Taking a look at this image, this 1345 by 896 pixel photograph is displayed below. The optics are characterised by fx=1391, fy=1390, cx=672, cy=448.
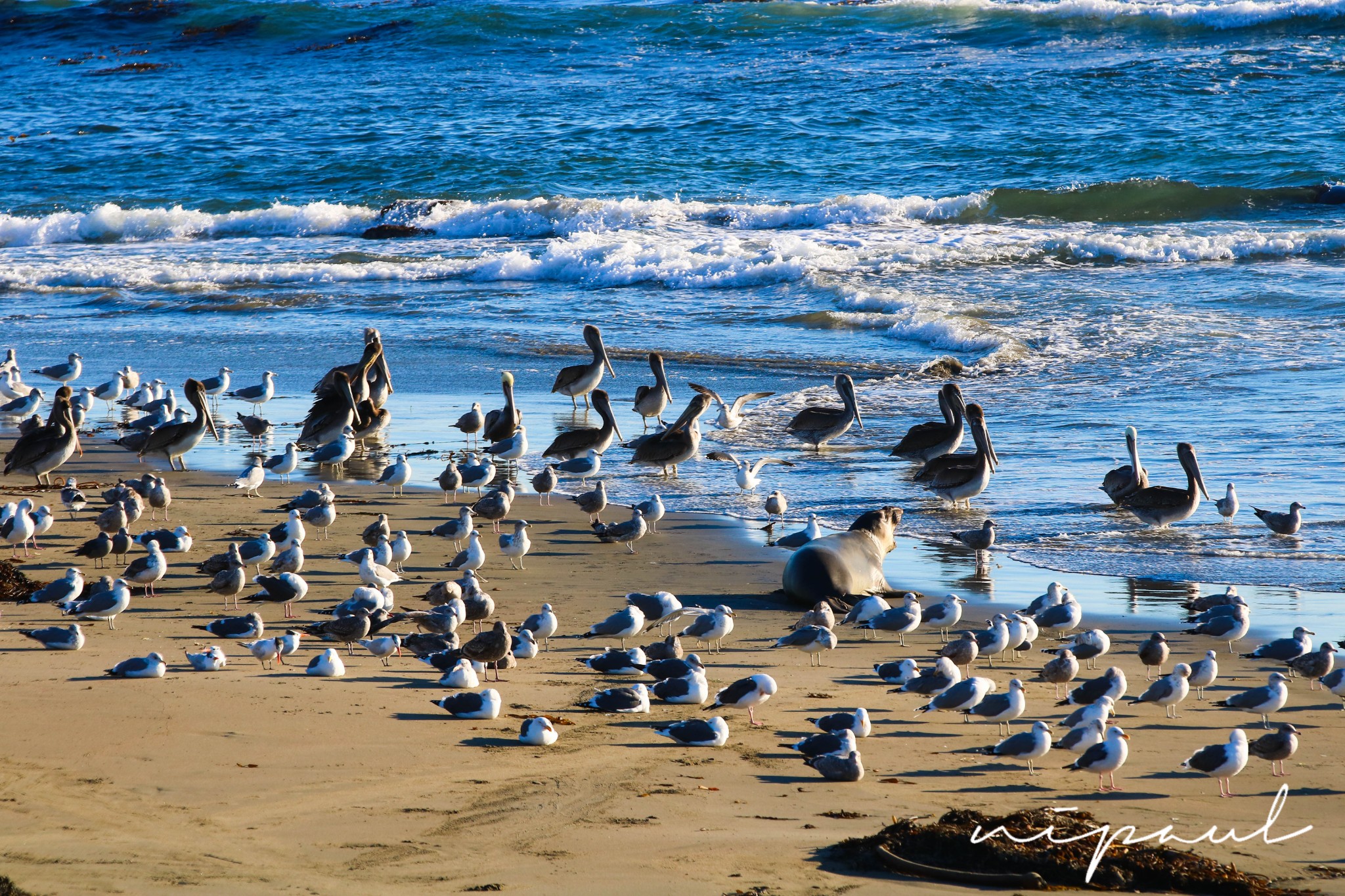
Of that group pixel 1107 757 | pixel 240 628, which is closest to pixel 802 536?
pixel 240 628

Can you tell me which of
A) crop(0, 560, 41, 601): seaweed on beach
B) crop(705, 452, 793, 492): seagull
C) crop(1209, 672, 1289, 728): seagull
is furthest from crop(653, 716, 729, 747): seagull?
crop(705, 452, 793, 492): seagull

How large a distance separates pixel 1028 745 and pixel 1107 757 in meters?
0.41

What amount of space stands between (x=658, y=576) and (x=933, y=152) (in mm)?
25476

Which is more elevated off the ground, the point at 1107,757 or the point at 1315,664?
the point at 1107,757

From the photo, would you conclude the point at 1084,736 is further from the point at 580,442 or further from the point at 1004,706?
the point at 580,442

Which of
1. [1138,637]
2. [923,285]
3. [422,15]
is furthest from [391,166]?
[1138,637]

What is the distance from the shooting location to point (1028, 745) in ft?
22.5

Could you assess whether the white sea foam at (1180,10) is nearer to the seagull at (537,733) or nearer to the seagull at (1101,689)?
the seagull at (1101,689)

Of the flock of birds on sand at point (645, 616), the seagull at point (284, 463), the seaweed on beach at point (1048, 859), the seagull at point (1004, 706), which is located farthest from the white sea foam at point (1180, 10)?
the seaweed on beach at point (1048, 859)

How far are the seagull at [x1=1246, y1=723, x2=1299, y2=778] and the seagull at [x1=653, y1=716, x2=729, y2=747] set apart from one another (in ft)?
8.45

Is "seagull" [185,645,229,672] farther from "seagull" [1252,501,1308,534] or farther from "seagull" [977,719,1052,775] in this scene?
"seagull" [1252,501,1308,534]

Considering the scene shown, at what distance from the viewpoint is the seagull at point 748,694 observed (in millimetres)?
7562

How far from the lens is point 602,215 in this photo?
31.8 metres

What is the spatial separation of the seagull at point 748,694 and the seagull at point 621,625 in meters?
1.22
